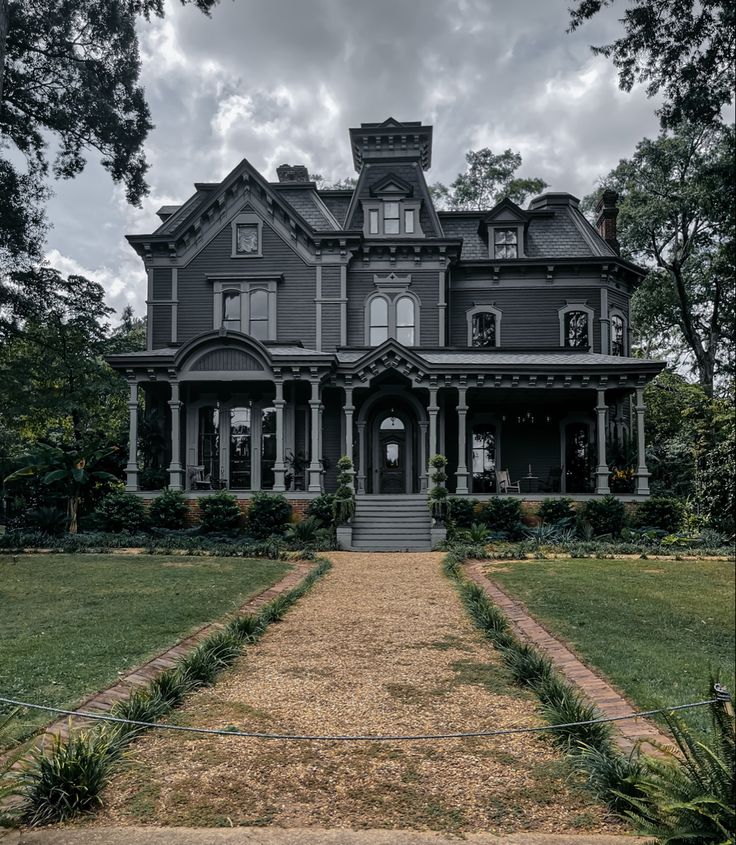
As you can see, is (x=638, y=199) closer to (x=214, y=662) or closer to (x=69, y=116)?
(x=69, y=116)

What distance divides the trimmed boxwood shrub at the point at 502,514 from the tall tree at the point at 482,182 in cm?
2709

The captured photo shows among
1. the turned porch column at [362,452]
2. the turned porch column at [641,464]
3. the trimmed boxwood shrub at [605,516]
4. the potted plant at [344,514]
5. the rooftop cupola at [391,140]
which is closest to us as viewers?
the potted plant at [344,514]

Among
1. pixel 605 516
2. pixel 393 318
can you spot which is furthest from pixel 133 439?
pixel 605 516

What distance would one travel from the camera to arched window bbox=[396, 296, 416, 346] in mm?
22438

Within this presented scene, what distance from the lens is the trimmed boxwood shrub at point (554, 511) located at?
59.1 feet

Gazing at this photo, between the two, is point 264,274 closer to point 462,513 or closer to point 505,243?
point 505,243

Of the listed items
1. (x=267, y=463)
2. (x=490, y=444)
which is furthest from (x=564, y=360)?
(x=267, y=463)

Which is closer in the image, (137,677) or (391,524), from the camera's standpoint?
(137,677)

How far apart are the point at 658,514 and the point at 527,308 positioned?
8.54 metres

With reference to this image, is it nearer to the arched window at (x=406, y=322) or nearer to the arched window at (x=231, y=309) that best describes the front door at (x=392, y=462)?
the arched window at (x=406, y=322)

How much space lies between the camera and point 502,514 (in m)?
17.7

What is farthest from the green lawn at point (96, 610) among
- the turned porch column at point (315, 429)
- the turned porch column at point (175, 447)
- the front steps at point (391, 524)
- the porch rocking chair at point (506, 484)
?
the porch rocking chair at point (506, 484)

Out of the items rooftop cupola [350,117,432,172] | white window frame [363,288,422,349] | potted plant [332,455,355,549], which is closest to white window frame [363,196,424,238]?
white window frame [363,288,422,349]

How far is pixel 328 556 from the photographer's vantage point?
14.8 meters
